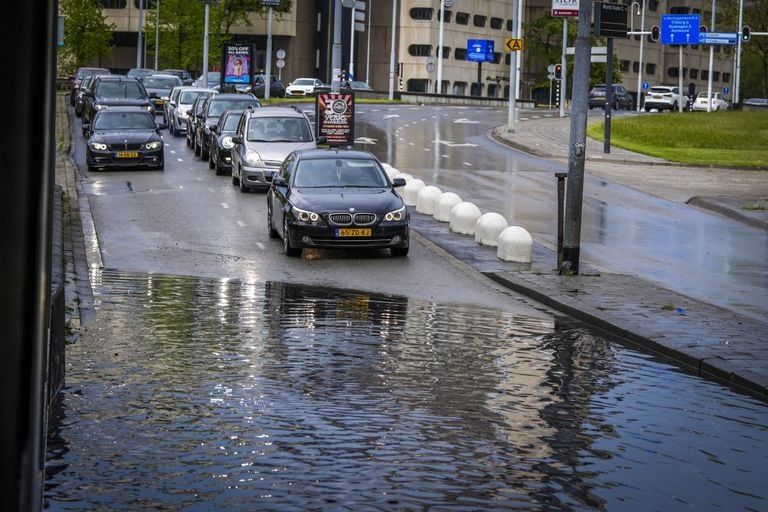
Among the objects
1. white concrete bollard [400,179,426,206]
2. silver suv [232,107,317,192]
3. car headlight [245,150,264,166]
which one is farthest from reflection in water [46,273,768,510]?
car headlight [245,150,264,166]

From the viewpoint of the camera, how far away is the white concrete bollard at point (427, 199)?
85.8ft

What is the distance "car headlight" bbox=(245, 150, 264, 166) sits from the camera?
29875 mm

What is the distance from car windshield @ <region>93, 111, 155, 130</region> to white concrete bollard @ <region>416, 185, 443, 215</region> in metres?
11.1

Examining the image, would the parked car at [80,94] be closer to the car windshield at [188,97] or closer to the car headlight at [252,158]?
the car windshield at [188,97]

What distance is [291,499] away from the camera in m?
7.05

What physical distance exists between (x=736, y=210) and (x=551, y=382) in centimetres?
1995

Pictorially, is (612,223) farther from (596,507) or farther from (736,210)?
(596,507)

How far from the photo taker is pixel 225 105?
39.6 m

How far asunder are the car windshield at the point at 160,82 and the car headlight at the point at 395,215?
142 ft

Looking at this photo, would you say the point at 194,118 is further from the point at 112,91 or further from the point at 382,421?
the point at 382,421

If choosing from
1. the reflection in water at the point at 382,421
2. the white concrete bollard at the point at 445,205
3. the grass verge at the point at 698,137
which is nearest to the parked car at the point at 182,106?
the grass verge at the point at 698,137

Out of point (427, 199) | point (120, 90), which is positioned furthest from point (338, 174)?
point (120, 90)

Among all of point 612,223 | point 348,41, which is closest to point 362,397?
point 612,223

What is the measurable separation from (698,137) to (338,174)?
35092mm
